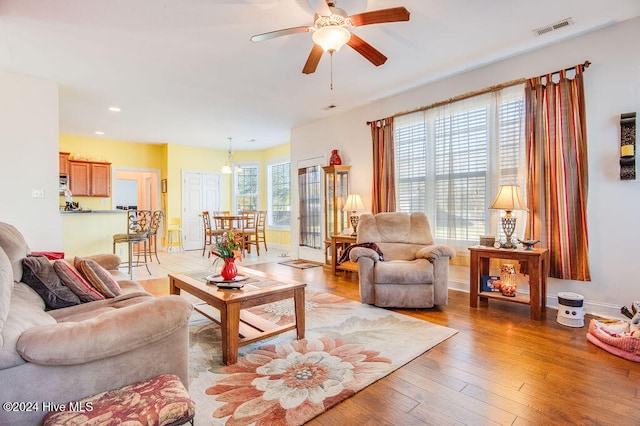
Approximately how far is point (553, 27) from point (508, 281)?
8.32ft

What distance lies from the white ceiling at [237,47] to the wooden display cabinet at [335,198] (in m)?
1.13

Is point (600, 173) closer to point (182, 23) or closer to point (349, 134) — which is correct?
point (349, 134)

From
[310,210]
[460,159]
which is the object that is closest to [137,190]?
[310,210]

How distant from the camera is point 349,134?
18.1 ft

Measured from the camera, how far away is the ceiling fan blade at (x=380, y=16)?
2236mm

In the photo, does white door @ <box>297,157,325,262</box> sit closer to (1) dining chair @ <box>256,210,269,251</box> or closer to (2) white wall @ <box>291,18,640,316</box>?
(1) dining chair @ <box>256,210,269,251</box>

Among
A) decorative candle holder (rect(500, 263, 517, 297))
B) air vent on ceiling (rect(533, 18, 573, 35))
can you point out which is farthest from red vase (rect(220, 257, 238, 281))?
air vent on ceiling (rect(533, 18, 573, 35))

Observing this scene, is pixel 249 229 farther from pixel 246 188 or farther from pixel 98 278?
pixel 98 278

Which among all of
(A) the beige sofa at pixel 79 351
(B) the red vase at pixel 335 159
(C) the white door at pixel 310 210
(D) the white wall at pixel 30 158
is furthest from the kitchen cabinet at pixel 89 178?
(A) the beige sofa at pixel 79 351

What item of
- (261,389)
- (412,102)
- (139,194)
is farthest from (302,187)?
(139,194)

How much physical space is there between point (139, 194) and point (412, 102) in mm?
9164

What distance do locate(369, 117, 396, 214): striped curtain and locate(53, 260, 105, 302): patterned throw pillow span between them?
12.2 feet

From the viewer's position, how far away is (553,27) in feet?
9.97

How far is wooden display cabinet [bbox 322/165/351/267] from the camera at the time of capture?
17.7ft
